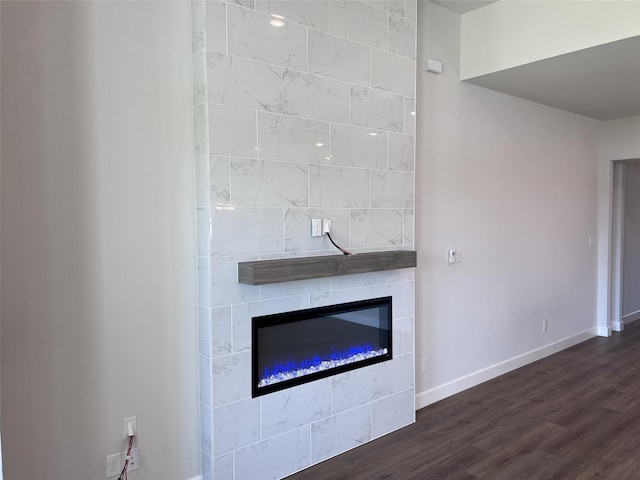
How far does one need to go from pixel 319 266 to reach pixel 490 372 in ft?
8.18

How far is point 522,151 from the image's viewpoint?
4.68 metres

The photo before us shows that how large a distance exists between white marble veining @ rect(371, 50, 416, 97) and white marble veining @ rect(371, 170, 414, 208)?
56 cm

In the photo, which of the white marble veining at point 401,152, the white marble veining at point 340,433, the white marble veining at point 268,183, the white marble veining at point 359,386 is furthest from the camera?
the white marble veining at point 401,152

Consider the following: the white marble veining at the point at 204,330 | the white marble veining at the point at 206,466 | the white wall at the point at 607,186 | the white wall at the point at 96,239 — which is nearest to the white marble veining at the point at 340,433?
the white marble veining at the point at 206,466

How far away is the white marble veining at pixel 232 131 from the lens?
244cm

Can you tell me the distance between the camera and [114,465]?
234 cm

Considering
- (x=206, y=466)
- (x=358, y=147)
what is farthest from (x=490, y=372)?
(x=206, y=466)

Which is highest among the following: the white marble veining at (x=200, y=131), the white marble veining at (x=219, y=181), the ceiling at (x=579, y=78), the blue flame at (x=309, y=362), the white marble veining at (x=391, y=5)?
the white marble veining at (x=391, y=5)

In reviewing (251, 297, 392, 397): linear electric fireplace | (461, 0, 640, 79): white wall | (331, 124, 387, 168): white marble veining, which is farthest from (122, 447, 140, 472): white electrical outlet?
(461, 0, 640, 79): white wall

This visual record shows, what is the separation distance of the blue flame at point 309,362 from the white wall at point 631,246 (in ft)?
16.2

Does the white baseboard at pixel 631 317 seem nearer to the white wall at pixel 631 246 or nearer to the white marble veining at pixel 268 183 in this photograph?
the white wall at pixel 631 246

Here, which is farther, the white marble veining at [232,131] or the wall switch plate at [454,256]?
the wall switch plate at [454,256]

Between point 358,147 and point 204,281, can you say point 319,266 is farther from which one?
point 358,147

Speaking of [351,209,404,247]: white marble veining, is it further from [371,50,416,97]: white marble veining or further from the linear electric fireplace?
[371,50,416,97]: white marble veining
